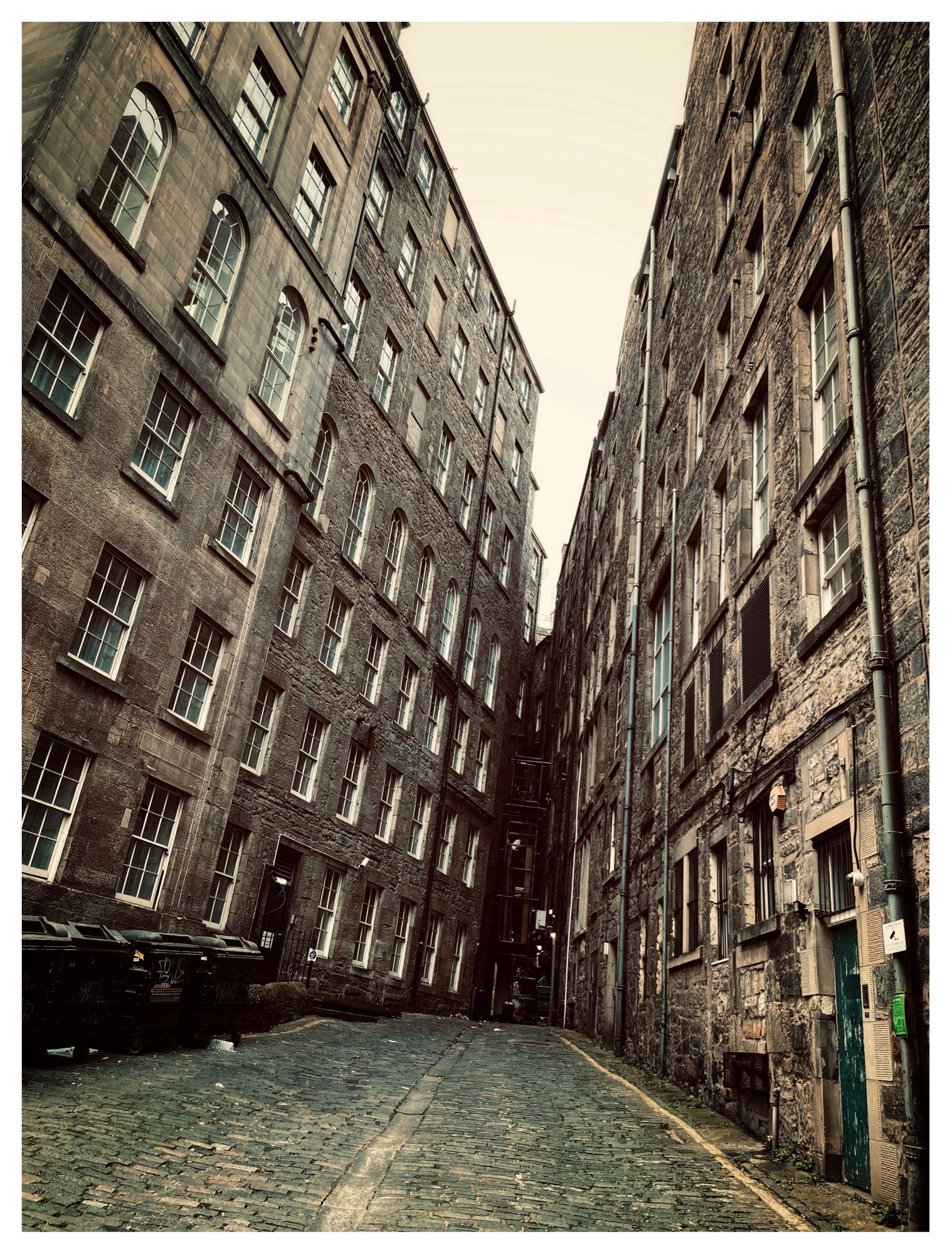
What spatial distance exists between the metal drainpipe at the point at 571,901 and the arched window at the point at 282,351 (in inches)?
608

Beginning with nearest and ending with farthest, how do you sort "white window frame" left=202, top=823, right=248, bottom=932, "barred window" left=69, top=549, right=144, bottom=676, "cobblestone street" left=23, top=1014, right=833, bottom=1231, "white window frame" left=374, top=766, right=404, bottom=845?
"cobblestone street" left=23, top=1014, right=833, bottom=1231
"barred window" left=69, top=549, right=144, bottom=676
"white window frame" left=202, top=823, right=248, bottom=932
"white window frame" left=374, top=766, right=404, bottom=845

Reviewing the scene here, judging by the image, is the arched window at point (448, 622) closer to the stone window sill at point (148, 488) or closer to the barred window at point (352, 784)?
the barred window at point (352, 784)

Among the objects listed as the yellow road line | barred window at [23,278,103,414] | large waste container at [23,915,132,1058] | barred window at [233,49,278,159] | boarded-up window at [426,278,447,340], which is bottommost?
Answer: the yellow road line

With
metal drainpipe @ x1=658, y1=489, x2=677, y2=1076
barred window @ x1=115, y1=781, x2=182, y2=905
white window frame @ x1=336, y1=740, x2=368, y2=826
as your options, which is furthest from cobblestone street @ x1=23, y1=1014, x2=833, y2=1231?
white window frame @ x1=336, y1=740, x2=368, y2=826

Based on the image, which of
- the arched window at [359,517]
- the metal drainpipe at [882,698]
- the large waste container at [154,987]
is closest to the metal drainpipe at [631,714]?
the arched window at [359,517]

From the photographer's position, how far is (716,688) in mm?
12812

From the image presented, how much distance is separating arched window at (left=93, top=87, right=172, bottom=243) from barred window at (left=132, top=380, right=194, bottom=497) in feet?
7.41

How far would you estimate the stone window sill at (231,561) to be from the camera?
1459 centimetres

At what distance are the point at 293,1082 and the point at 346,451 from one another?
14.9 m

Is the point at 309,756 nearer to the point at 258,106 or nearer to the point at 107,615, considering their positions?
the point at 107,615

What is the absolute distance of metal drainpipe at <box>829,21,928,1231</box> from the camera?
5.74 m

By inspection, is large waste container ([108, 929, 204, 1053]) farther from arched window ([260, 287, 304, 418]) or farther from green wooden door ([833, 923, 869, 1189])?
arched window ([260, 287, 304, 418])

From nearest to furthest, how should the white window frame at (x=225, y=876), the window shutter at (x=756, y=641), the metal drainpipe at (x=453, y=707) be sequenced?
the window shutter at (x=756, y=641), the white window frame at (x=225, y=876), the metal drainpipe at (x=453, y=707)

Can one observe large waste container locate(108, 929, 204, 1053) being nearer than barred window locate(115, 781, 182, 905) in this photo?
Yes
